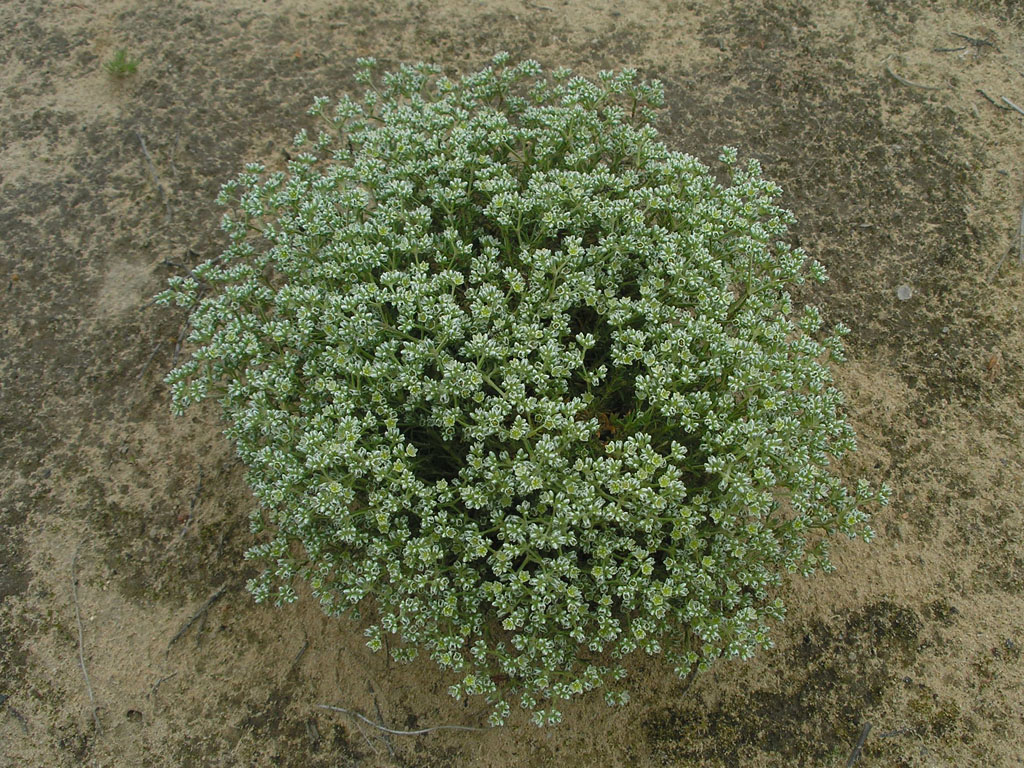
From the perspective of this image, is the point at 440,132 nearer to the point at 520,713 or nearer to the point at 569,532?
the point at 569,532

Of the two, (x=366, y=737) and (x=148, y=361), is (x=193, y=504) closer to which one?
(x=148, y=361)

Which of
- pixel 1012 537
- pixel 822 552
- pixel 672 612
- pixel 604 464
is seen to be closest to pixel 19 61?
pixel 604 464

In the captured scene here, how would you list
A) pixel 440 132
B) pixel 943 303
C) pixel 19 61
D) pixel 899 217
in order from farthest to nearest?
pixel 19 61, pixel 899 217, pixel 943 303, pixel 440 132

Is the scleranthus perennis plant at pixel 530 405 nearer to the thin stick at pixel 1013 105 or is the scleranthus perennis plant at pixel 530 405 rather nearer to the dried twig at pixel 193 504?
the dried twig at pixel 193 504

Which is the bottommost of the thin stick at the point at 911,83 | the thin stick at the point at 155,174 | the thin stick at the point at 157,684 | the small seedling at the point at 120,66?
the thin stick at the point at 157,684

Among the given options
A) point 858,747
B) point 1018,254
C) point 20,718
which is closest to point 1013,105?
point 1018,254

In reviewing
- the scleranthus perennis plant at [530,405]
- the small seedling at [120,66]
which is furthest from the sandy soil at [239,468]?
the scleranthus perennis plant at [530,405]
